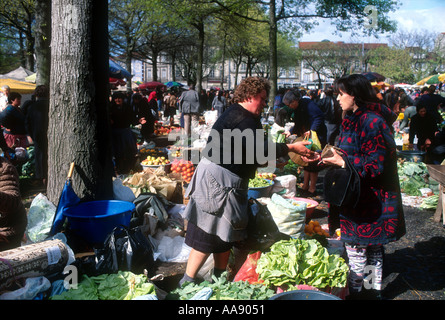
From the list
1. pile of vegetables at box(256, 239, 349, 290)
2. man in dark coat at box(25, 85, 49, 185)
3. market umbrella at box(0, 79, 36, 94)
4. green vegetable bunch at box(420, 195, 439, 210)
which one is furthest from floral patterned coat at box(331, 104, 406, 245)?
market umbrella at box(0, 79, 36, 94)

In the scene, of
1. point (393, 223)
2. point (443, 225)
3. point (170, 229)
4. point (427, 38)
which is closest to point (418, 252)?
point (443, 225)

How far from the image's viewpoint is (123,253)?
313 cm

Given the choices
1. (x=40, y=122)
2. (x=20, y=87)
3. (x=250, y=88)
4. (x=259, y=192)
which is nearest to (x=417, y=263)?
(x=259, y=192)

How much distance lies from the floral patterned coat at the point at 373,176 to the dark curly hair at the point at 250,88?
0.78 meters

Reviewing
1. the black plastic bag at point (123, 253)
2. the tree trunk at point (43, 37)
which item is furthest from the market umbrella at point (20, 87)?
the black plastic bag at point (123, 253)

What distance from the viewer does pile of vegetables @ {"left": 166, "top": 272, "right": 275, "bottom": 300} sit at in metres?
2.83

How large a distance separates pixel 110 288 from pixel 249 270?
1.26 metres

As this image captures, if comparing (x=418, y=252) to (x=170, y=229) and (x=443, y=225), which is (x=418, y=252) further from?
(x=170, y=229)

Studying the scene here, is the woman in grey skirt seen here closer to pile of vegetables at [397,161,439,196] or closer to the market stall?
the market stall

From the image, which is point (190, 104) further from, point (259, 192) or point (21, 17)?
point (21, 17)

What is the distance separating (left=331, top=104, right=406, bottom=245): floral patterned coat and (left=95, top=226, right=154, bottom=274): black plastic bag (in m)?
1.79

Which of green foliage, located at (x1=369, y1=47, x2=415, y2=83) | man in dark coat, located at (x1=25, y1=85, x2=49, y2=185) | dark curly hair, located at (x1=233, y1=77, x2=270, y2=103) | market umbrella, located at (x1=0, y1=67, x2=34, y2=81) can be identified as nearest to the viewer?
dark curly hair, located at (x1=233, y1=77, x2=270, y2=103)
